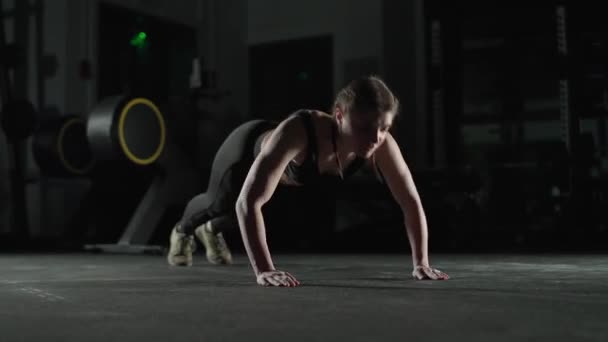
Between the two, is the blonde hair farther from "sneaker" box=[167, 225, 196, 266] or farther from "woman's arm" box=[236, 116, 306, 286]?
"sneaker" box=[167, 225, 196, 266]

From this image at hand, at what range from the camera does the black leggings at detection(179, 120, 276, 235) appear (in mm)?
2689

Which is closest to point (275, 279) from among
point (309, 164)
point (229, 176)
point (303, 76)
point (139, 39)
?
point (309, 164)

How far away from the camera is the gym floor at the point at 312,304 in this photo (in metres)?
1.23

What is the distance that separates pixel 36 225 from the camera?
535 centimetres

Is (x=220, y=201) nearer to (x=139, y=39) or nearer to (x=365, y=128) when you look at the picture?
(x=365, y=128)

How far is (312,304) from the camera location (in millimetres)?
1602

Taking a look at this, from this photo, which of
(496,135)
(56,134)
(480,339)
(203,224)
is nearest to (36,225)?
(56,134)

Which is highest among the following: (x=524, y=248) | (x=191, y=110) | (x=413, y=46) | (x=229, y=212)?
(x=413, y=46)

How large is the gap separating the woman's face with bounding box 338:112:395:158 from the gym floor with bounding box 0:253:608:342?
0.40 m

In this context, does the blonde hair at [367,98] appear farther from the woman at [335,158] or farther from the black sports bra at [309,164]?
the black sports bra at [309,164]

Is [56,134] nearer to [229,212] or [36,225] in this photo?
[36,225]

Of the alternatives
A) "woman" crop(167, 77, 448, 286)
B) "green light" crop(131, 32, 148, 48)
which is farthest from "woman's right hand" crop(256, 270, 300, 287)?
"green light" crop(131, 32, 148, 48)

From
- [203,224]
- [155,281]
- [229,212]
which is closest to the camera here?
[155,281]

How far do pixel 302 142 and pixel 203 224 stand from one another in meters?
1.13
